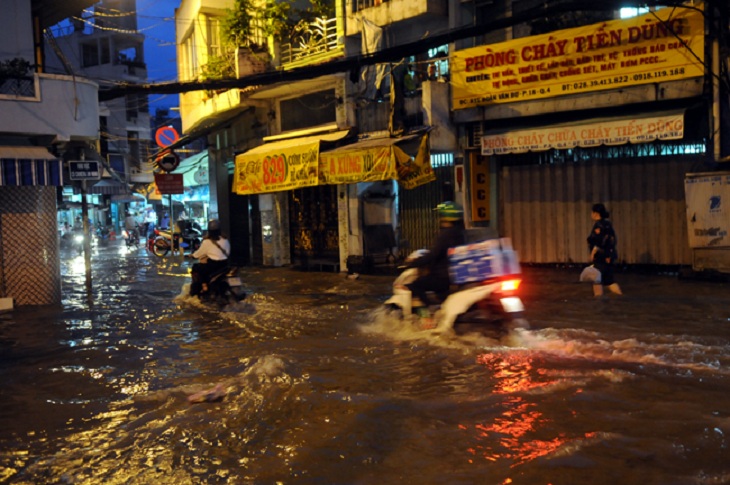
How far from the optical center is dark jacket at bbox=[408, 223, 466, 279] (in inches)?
298

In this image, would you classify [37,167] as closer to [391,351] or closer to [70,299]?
[70,299]

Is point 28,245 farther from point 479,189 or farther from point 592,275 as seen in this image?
point 592,275

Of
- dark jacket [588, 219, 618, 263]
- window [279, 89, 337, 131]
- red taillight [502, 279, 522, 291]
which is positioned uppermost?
window [279, 89, 337, 131]

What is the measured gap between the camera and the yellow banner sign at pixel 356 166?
1443 centimetres

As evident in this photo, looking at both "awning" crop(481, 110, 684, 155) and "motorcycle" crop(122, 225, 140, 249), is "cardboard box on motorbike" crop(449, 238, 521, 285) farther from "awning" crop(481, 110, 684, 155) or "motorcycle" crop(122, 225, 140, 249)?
"motorcycle" crop(122, 225, 140, 249)

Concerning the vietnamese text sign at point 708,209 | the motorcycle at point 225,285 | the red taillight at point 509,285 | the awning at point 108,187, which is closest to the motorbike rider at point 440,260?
the red taillight at point 509,285

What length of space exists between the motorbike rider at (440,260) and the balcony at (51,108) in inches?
330

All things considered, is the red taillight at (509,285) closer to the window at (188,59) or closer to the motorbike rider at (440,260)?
the motorbike rider at (440,260)

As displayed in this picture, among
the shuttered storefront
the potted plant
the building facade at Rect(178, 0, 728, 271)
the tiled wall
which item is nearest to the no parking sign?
the building facade at Rect(178, 0, 728, 271)

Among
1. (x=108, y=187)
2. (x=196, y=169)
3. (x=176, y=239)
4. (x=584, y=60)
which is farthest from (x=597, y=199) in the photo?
(x=108, y=187)

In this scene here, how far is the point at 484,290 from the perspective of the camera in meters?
7.07

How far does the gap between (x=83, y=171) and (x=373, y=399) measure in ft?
33.9

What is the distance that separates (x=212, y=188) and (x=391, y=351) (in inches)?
746

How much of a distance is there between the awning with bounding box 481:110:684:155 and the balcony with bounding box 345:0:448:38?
3140mm
